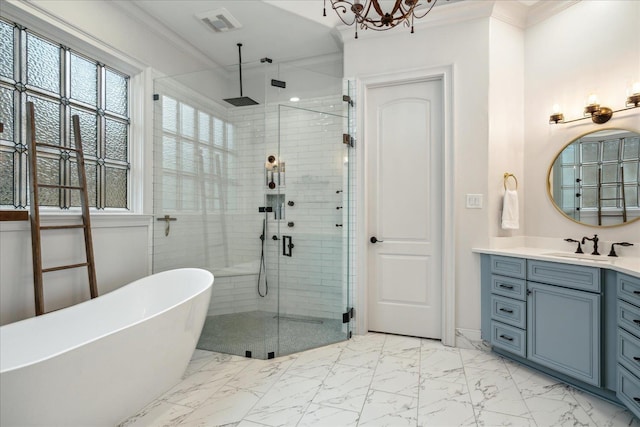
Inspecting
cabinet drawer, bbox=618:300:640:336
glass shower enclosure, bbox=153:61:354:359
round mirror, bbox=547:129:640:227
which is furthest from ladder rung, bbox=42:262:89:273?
round mirror, bbox=547:129:640:227

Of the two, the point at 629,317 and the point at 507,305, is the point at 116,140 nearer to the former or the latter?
the point at 507,305

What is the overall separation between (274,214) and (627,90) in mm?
2841

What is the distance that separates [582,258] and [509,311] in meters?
0.62

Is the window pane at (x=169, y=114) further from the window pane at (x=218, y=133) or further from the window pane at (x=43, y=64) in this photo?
the window pane at (x=43, y=64)

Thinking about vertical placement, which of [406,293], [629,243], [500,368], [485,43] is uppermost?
[485,43]

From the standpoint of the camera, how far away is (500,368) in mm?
2484

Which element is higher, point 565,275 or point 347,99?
point 347,99

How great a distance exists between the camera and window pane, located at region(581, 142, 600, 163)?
2584 mm

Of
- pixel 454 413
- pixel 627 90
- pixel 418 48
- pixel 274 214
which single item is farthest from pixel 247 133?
pixel 627 90

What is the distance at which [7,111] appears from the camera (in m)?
2.10

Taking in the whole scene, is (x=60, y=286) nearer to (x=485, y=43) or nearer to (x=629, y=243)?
(x=485, y=43)

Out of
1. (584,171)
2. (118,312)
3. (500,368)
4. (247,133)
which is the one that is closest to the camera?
(118,312)

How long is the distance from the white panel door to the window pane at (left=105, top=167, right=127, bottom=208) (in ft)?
7.15

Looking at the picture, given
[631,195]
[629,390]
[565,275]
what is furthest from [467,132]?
[629,390]
